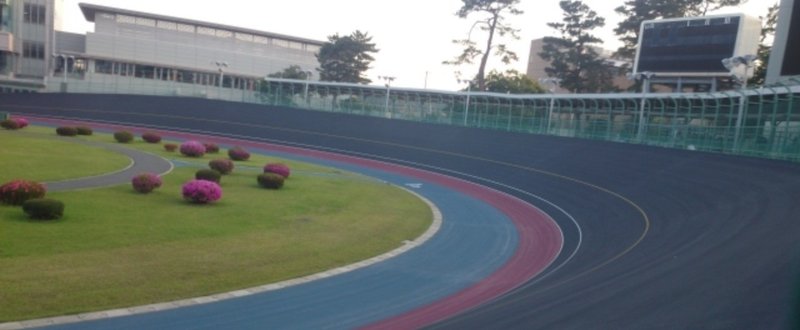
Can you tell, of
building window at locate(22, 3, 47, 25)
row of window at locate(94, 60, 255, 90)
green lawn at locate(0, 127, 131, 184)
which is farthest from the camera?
row of window at locate(94, 60, 255, 90)

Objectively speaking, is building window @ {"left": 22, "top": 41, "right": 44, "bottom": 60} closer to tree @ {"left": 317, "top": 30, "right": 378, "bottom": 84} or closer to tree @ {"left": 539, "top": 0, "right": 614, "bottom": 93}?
tree @ {"left": 317, "top": 30, "right": 378, "bottom": 84}

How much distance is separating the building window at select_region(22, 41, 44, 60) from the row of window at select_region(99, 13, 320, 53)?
919cm

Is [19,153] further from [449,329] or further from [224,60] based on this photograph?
[224,60]

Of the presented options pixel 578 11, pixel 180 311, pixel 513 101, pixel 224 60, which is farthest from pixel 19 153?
pixel 224 60

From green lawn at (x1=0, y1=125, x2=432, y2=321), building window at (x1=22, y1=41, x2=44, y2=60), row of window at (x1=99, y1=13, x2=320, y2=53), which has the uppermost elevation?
row of window at (x1=99, y1=13, x2=320, y2=53)

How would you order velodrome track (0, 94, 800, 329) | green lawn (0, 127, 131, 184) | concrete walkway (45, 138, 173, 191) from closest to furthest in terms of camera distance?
velodrome track (0, 94, 800, 329) < concrete walkway (45, 138, 173, 191) < green lawn (0, 127, 131, 184)

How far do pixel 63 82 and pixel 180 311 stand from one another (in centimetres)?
6128

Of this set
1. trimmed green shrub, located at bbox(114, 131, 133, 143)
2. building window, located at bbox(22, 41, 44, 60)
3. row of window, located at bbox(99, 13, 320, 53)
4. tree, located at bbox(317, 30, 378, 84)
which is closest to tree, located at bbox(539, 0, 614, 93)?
tree, located at bbox(317, 30, 378, 84)

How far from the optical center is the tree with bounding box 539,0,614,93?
5478 centimetres

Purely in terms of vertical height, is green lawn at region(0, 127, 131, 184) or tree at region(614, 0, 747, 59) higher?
tree at region(614, 0, 747, 59)

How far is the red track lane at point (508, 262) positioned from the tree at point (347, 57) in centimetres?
3646

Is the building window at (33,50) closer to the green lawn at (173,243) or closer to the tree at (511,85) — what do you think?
the tree at (511,85)

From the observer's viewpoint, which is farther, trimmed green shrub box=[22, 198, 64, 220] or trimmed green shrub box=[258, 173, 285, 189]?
trimmed green shrub box=[258, 173, 285, 189]

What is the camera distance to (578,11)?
55062 millimetres
